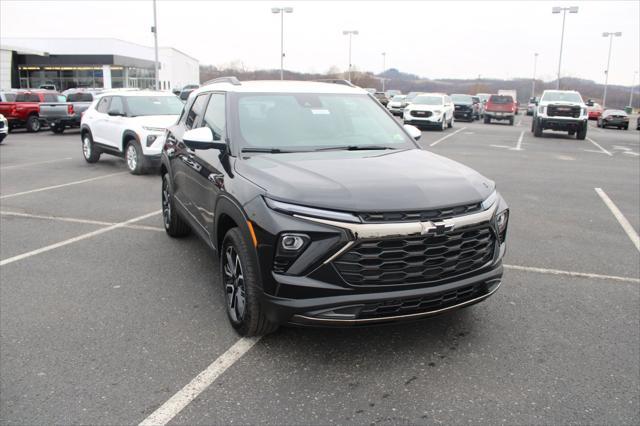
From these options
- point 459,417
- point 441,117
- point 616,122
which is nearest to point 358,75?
point 616,122

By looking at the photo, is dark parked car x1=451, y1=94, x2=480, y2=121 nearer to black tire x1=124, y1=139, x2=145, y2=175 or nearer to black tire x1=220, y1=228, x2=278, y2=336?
black tire x1=124, y1=139, x2=145, y2=175

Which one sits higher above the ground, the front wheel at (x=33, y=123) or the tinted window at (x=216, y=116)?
the tinted window at (x=216, y=116)

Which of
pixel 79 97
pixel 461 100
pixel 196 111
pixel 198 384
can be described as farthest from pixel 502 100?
pixel 198 384

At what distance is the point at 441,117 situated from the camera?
26469mm

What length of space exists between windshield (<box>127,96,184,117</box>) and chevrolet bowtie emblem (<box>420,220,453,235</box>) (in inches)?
388

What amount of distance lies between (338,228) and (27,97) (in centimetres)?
2414

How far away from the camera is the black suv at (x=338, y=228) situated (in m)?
3.16

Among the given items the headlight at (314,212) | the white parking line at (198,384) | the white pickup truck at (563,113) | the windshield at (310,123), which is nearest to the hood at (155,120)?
the windshield at (310,123)

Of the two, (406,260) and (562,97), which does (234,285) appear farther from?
(562,97)

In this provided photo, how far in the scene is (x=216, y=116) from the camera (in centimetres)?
485

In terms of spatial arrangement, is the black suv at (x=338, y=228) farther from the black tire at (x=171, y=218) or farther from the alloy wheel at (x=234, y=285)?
the black tire at (x=171, y=218)

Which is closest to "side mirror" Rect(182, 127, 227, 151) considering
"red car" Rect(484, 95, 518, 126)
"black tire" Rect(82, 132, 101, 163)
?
"black tire" Rect(82, 132, 101, 163)

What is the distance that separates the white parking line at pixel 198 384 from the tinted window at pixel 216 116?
1.72 metres

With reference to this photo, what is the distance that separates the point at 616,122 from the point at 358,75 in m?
65.9
